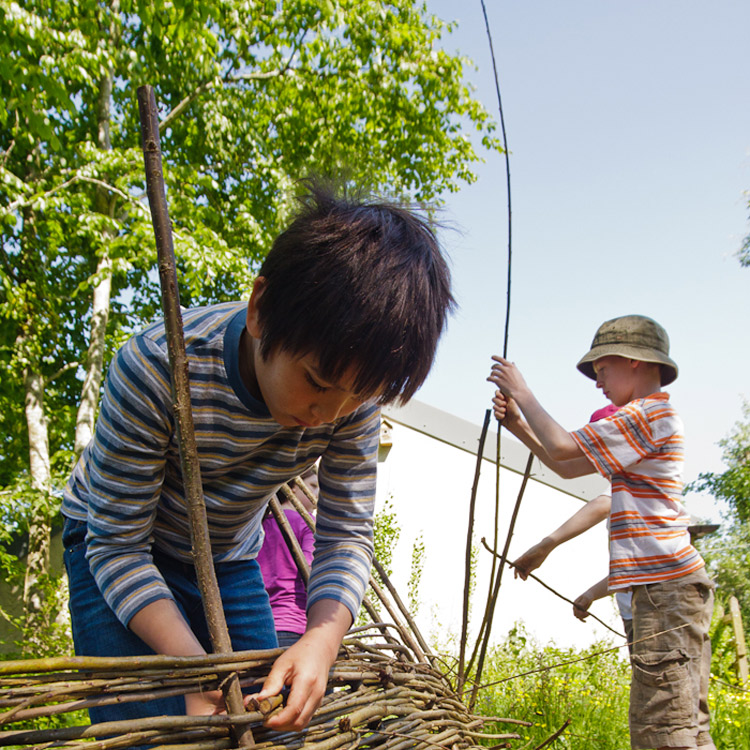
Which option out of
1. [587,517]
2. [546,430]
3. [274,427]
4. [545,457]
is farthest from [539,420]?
[274,427]

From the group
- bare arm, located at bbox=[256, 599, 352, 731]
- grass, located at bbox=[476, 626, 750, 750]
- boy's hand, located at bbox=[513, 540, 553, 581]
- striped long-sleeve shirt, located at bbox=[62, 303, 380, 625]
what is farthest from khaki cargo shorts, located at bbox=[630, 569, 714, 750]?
bare arm, located at bbox=[256, 599, 352, 731]

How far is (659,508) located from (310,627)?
152cm

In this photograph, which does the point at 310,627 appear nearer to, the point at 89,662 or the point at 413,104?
the point at 89,662

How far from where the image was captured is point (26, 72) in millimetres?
2811

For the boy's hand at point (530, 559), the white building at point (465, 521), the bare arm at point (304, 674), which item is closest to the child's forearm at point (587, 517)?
the boy's hand at point (530, 559)

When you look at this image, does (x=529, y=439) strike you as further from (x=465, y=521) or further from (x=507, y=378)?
(x=465, y=521)

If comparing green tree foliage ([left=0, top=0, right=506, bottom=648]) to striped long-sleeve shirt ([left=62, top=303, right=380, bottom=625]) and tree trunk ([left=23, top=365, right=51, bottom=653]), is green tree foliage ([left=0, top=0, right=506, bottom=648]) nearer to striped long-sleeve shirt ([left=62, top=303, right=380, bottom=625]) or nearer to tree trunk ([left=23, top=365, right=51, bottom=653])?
tree trunk ([left=23, top=365, right=51, bottom=653])

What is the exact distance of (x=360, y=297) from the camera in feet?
3.37

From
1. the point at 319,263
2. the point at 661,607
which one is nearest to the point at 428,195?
the point at 661,607

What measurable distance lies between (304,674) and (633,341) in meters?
1.94

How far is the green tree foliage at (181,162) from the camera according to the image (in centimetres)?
776

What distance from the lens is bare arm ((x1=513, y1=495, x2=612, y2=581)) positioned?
245cm

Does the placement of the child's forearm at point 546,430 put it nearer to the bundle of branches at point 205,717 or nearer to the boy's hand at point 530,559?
the boy's hand at point 530,559

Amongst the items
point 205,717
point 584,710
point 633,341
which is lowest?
point 584,710
